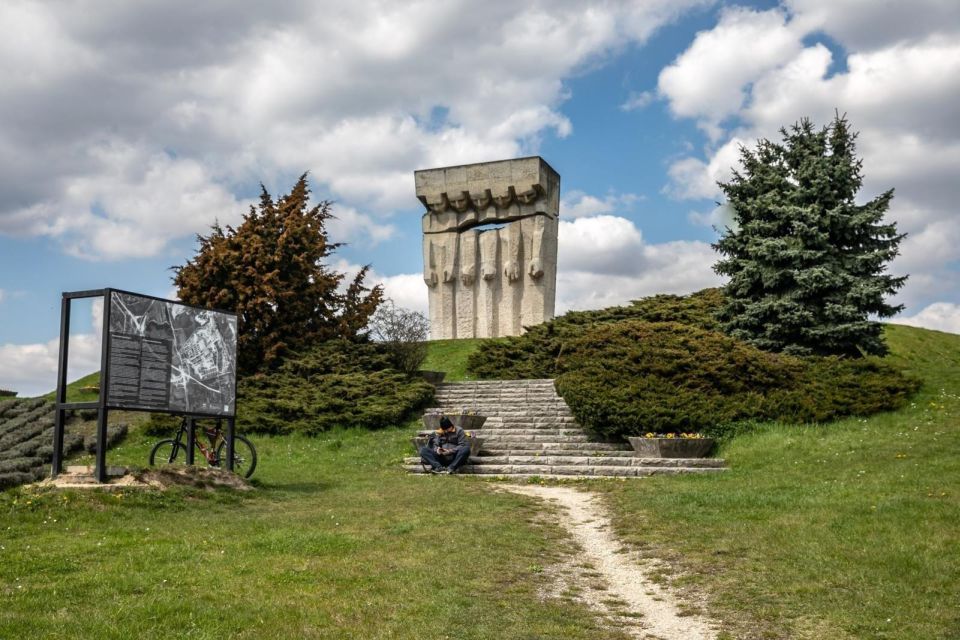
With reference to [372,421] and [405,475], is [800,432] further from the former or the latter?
[372,421]

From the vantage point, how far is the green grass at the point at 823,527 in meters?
6.60

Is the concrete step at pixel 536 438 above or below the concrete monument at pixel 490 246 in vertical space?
below

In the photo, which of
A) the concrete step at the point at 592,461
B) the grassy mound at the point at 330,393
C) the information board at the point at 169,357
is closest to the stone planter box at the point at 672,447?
the concrete step at the point at 592,461

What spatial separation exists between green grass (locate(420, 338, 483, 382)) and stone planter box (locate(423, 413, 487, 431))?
7.55m

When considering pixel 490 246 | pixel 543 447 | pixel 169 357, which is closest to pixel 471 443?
pixel 543 447

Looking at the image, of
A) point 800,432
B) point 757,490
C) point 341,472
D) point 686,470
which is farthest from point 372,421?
point 757,490

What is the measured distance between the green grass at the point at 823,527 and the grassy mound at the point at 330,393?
892 cm

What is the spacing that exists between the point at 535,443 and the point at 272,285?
32.8ft

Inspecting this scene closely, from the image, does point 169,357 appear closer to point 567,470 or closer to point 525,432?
point 567,470

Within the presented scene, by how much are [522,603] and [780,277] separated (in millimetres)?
17371

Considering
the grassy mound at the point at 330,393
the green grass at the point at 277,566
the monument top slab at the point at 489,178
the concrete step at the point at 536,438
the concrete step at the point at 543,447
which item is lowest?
the green grass at the point at 277,566

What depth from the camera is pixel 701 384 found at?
759 inches

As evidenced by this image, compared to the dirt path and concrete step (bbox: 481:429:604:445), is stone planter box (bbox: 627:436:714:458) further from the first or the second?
the dirt path

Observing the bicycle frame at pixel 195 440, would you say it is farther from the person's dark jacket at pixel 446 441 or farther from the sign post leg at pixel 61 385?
the person's dark jacket at pixel 446 441
